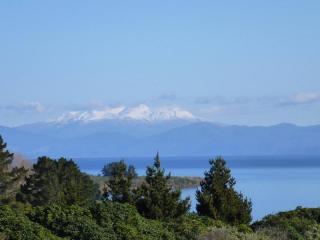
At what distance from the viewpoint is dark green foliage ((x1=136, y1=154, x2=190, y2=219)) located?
33.1m

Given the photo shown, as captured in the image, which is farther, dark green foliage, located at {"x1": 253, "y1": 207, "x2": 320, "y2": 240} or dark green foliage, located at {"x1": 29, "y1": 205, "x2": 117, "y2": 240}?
dark green foliage, located at {"x1": 253, "y1": 207, "x2": 320, "y2": 240}

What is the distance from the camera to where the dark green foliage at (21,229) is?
2214 cm

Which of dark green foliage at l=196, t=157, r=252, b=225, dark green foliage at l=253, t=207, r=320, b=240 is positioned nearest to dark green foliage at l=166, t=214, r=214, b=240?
dark green foliage at l=253, t=207, r=320, b=240

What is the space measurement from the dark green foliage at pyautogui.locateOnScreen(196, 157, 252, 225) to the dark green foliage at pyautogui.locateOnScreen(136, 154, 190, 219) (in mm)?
3558

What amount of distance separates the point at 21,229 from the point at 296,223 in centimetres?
1461

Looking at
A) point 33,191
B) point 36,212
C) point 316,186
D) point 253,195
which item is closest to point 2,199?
point 33,191

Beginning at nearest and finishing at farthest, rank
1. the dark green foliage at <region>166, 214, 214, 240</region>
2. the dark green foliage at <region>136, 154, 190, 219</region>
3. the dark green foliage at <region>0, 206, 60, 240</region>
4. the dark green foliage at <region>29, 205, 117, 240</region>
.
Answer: the dark green foliage at <region>0, 206, 60, 240</region>
the dark green foliage at <region>29, 205, 117, 240</region>
the dark green foliage at <region>166, 214, 214, 240</region>
the dark green foliage at <region>136, 154, 190, 219</region>

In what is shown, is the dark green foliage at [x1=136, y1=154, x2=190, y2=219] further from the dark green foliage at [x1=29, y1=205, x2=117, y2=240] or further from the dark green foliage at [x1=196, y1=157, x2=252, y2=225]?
the dark green foliage at [x1=29, y1=205, x2=117, y2=240]

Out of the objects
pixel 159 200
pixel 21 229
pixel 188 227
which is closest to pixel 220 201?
pixel 159 200

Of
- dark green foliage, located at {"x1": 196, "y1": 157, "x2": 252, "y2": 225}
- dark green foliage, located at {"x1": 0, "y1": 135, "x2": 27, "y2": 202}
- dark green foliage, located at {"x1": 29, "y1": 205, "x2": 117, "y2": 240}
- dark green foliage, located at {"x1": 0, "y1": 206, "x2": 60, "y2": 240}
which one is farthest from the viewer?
dark green foliage, located at {"x1": 0, "y1": 135, "x2": 27, "y2": 202}

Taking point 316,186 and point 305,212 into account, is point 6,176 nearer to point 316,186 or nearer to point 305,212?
point 305,212

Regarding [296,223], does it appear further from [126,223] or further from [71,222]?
[71,222]

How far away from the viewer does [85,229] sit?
77.8 feet

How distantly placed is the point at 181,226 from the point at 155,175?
26.1 feet
